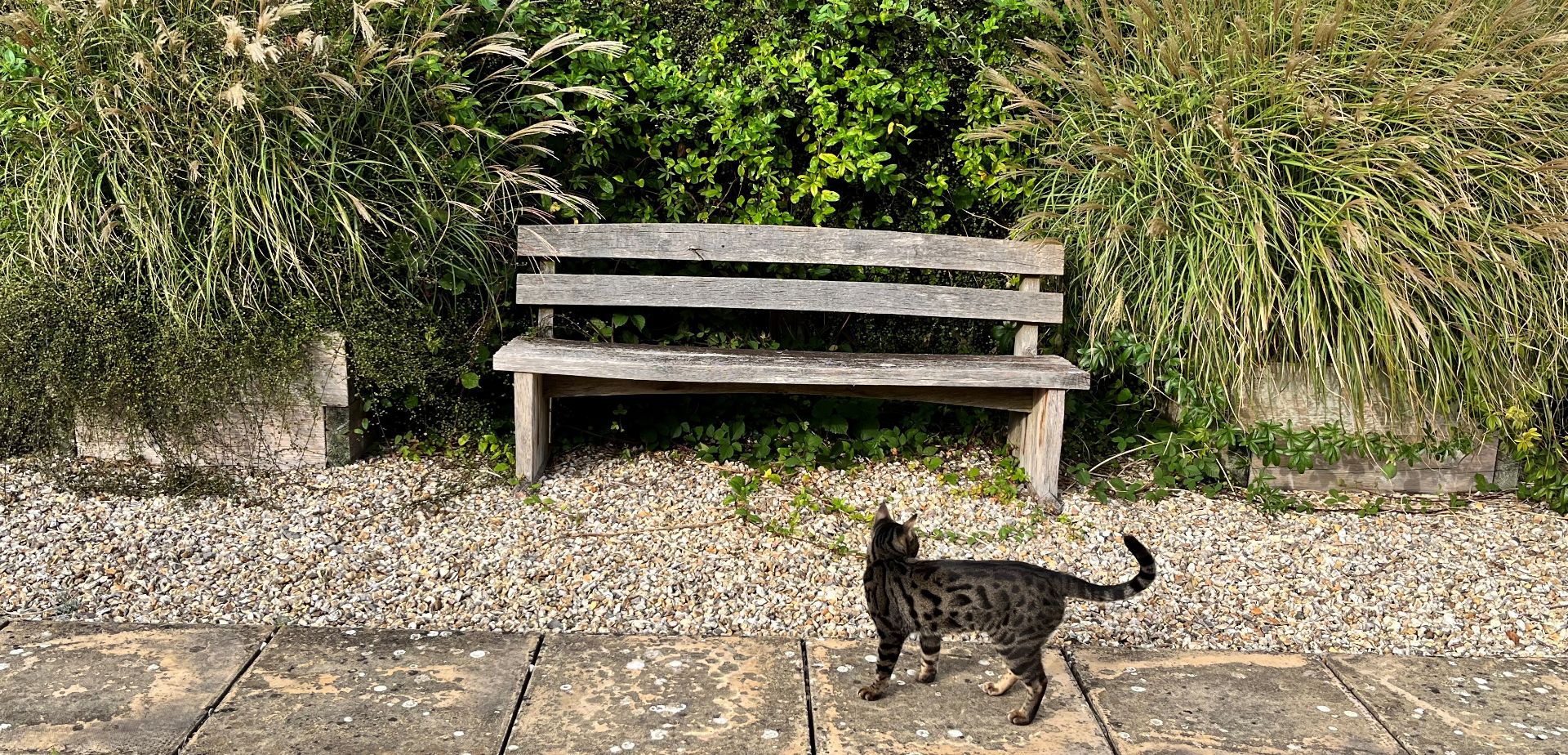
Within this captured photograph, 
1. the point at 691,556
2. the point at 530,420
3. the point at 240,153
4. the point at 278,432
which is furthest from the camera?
the point at 278,432

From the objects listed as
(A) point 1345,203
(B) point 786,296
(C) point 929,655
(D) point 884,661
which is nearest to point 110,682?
(D) point 884,661

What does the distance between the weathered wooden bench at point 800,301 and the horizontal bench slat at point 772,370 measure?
0.06ft

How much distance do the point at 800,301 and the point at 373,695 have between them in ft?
7.47

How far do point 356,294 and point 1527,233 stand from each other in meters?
3.98

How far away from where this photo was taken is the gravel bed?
3.40 m

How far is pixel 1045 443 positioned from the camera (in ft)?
14.0

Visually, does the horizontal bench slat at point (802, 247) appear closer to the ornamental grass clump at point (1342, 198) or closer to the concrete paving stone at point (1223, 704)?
the ornamental grass clump at point (1342, 198)

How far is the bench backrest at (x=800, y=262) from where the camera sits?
4.58 m

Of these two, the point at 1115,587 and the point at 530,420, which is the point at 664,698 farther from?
the point at 530,420

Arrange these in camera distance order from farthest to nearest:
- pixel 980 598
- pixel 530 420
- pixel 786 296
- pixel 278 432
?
pixel 786 296 → pixel 278 432 → pixel 530 420 → pixel 980 598

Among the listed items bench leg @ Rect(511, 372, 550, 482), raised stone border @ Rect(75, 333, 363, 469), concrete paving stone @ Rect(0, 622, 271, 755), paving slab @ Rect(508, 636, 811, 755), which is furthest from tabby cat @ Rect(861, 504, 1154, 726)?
raised stone border @ Rect(75, 333, 363, 469)

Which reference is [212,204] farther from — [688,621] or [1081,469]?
[1081,469]

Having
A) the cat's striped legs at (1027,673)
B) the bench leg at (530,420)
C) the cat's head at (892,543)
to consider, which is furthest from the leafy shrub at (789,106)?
the cat's striped legs at (1027,673)

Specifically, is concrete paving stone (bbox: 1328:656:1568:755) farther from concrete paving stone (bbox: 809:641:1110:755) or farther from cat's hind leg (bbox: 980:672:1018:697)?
cat's hind leg (bbox: 980:672:1018:697)
